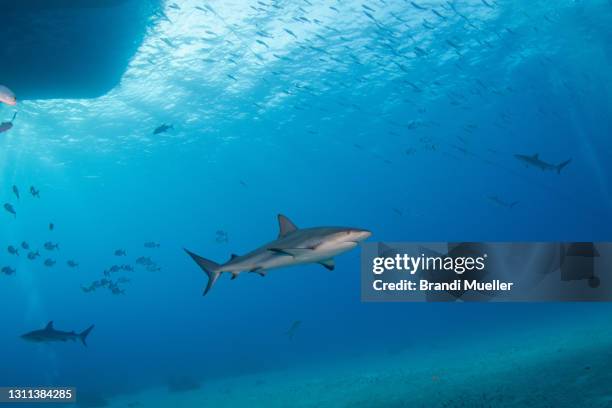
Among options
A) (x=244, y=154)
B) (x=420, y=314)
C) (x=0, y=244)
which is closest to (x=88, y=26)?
(x=244, y=154)

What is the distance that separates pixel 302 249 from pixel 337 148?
204 feet

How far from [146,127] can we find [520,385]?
40591 mm

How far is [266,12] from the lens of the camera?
23.5 metres

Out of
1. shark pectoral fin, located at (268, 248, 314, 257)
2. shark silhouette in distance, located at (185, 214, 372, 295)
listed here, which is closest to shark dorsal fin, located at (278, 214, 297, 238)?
shark silhouette in distance, located at (185, 214, 372, 295)

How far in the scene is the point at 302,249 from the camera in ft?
17.3

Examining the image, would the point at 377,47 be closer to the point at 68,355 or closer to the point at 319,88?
the point at 319,88

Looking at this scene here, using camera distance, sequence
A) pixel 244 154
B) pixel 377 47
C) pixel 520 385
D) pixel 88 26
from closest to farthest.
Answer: pixel 520 385 → pixel 88 26 → pixel 377 47 → pixel 244 154

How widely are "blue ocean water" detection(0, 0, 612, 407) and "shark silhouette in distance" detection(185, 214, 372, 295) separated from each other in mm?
7180

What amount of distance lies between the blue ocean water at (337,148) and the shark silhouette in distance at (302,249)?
718 centimetres

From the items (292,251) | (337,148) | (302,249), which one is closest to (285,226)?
(292,251)

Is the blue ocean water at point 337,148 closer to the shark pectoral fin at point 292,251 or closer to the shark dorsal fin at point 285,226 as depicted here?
the shark dorsal fin at point 285,226

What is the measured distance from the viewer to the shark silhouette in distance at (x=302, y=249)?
514 centimetres

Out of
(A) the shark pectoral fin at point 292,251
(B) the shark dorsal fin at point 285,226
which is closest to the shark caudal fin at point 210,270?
(B) the shark dorsal fin at point 285,226

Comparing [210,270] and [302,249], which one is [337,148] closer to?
[210,270]
